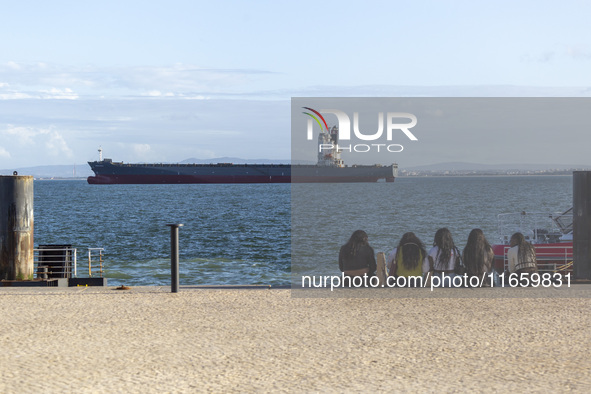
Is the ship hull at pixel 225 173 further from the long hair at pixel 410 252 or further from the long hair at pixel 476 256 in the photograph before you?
the long hair at pixel 410 252

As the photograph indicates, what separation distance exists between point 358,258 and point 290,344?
209 inches

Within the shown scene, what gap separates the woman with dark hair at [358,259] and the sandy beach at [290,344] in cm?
161

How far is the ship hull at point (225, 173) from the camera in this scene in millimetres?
133625

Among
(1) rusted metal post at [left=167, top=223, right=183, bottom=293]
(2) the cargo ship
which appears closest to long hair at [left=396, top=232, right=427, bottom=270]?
(1) rusted metal post at [left=167, top=223, right=183, bottom=293]

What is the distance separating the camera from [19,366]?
7.29 metres

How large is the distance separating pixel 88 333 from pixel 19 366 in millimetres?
1703

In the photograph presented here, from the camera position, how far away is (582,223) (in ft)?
44.7

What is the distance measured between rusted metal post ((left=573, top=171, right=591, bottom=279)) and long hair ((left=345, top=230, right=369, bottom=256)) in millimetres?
3846

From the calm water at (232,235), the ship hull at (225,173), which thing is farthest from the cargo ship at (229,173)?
the calm water at (232,235)

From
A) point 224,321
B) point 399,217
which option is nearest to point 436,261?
point 224,321

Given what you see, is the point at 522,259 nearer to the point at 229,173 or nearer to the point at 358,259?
the point at 358,259

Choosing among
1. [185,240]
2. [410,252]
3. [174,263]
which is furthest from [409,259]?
[185,240]

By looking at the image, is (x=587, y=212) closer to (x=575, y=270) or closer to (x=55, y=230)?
(x=575, y=270)

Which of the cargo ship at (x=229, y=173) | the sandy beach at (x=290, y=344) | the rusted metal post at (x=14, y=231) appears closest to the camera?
the sandy beach at (x=290, y=344)
